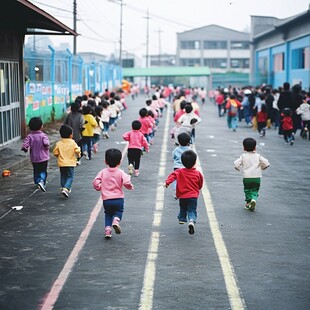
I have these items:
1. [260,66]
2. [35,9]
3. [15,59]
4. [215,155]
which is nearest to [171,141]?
[215,155]

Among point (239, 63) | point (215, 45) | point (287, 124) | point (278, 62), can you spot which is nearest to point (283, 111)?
point (287, 124)

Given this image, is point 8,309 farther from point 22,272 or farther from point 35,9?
point 35,9

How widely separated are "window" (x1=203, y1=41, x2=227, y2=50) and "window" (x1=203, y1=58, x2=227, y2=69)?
1.63 metres

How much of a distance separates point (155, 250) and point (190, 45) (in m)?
94.4

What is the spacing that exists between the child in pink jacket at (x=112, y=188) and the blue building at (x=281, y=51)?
3063 cm

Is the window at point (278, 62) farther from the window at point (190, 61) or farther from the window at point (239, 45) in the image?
the window at point (239, 45)

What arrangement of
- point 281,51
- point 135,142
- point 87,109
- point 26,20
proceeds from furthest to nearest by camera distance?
1. point 281,51
2. point 26,20
3. point 87,109
4. point 135,142

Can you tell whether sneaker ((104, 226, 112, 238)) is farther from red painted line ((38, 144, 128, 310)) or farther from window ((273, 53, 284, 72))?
window ((273, 53, 284, 72))

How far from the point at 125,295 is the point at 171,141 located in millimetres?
16541

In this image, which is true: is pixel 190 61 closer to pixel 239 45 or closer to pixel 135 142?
pixel 239 45

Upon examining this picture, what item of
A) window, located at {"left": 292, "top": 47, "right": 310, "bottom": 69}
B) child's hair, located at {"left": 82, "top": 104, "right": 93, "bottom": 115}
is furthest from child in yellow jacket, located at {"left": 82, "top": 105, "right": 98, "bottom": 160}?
window, located at {"left": 292, "top": 47, "right": 310, "bottom": 69}

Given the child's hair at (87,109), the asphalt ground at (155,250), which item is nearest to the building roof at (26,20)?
the child's hair at (87,109)

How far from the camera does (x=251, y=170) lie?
10.9 meters

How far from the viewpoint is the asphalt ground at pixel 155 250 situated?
6.43 m
